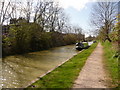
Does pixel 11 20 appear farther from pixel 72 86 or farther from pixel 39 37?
pixel 72 86

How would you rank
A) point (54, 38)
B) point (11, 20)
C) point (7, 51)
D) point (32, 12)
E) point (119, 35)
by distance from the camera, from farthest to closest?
point (54, 38)
point (32, 12)
point (11, 20)
point (7, 51)
point (119, 35)

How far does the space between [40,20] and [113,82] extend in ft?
79.1

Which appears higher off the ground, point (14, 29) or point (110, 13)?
point (110, 13)

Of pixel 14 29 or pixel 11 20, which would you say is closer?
pixel 14 29

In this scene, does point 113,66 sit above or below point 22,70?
above

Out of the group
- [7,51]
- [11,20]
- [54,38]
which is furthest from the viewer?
[54,38]

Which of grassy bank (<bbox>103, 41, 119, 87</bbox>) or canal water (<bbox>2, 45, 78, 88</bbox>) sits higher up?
grassy bank (<bbox>103, 41, 119, 87</bbox>)

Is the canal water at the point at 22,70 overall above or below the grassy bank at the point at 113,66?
below

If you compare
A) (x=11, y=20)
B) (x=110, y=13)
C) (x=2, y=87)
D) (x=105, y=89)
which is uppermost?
(x=110, y=13)

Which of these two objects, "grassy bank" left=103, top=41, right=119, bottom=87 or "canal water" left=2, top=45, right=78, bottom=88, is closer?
"grassy bank" left=103, top=41, right=119, bottom=87

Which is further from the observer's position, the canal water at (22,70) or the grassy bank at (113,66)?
the canal water at (22,70)

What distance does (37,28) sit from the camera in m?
24.1

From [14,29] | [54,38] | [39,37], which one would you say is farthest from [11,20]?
[54,38]

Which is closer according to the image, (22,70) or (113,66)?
(113,66)
